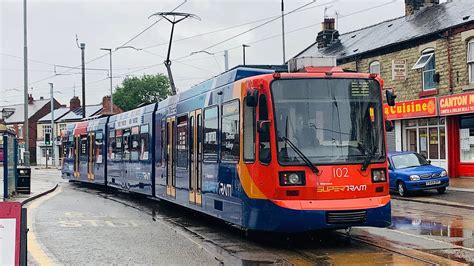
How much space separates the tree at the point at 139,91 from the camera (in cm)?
10431

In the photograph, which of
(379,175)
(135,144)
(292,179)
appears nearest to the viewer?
(292,179)

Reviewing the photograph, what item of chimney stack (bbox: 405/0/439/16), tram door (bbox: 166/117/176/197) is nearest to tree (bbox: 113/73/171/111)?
chimney stack (bbox: 405/0/439/16)

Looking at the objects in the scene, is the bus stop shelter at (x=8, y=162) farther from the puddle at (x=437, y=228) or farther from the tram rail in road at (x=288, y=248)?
the puddle at (x=437, y=228)

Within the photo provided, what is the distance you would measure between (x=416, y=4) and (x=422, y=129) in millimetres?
7384

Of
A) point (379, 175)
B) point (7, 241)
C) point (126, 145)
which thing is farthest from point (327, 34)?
point (7, 241)

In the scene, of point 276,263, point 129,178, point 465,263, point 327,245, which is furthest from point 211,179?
point 129,178

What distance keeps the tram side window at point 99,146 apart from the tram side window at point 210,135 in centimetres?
1341

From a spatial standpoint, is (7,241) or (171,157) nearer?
(7,241)

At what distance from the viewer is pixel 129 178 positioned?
21.1m

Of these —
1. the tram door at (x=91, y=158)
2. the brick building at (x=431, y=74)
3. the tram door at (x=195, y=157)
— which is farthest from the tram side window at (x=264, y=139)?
→ the tram door at (x=91, y=158)

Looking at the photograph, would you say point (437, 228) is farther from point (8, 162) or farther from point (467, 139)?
point (467, 139)

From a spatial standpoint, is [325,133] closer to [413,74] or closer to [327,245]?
[327,245]

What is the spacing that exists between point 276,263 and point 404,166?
44.1ft

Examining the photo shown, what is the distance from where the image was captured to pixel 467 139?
86.3 feet
